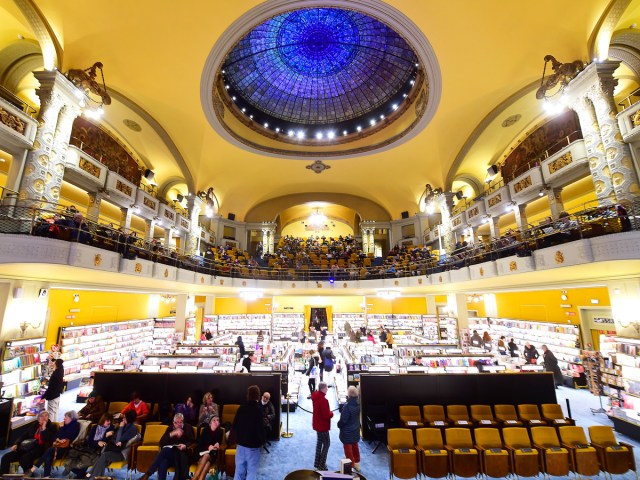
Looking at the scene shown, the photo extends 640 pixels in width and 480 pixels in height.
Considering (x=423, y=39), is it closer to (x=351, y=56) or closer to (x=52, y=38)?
(x=351, y=56)

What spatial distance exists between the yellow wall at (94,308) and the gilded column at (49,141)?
3.64 m

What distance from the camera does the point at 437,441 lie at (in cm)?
541

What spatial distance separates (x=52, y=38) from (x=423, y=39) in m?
13.8

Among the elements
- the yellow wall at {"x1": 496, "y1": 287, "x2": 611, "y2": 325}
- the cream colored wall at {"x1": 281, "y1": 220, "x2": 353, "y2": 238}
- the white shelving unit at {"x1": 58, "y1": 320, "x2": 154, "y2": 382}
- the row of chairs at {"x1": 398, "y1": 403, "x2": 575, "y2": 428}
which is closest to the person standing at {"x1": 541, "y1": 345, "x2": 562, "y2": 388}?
the yellow wall at {"x1": 496, "y1": 287, "x2": 611, "y2": 325}

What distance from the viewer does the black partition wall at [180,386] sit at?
22.5 feet

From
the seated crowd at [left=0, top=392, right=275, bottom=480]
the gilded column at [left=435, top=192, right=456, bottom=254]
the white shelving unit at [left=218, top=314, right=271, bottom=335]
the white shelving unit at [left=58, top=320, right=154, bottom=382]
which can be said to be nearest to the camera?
the seated crowd at [left=0, top=392, right=275, bottom=480]

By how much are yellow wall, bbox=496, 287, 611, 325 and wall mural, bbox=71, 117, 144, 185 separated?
69.7 ft

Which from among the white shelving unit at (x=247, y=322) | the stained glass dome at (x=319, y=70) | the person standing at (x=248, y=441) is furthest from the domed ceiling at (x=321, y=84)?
the person standing at (x=248, y=441)

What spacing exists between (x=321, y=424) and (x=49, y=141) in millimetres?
12026

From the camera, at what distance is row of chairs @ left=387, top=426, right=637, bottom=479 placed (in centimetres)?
499

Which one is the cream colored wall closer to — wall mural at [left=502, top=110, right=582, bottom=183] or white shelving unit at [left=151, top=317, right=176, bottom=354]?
white shelving unit at [left=151, top=317, right=176, bottom=354]

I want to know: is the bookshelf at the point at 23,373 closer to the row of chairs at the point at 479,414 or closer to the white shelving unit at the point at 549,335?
the row of chairs at the point at 479,414

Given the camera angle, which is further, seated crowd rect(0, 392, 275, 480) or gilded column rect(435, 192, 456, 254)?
gilded column rect(435, 192, 456, 254)

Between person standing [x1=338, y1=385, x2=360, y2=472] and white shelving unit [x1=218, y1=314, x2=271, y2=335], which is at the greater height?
white shelving unit [x1=218, y1=314, x2=271, y2=335]
